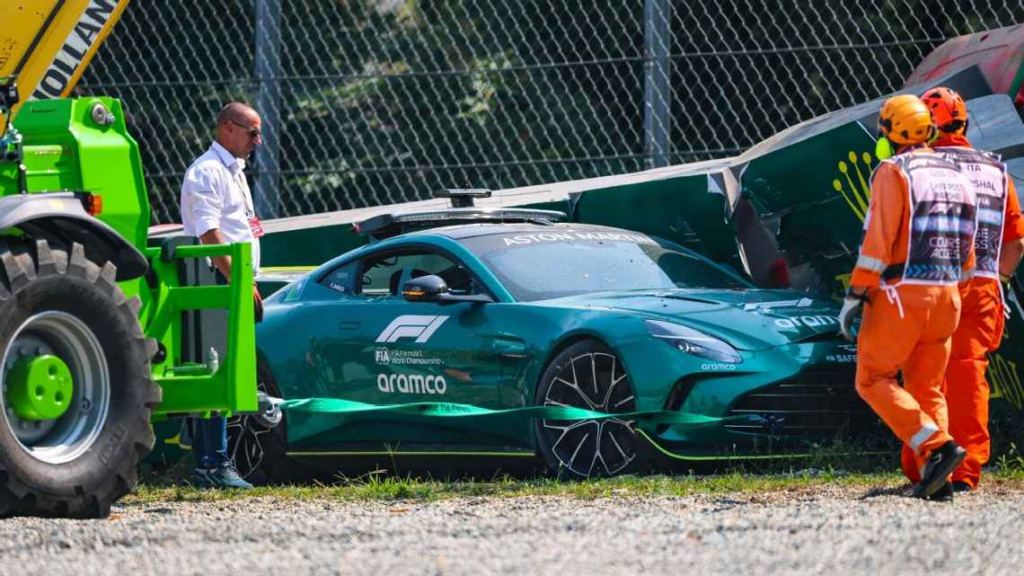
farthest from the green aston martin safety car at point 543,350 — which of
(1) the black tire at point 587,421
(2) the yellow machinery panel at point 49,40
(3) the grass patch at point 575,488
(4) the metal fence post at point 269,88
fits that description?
(2) the yellow machinery panel at point 49,40

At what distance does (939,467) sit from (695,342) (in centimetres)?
163

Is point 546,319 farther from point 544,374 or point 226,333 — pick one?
point 226,333

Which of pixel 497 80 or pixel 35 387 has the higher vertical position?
pixel 497 80

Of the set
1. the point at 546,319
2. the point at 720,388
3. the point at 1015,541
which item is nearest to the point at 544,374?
the point at 546,319

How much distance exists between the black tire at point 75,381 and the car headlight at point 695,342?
2626 mm

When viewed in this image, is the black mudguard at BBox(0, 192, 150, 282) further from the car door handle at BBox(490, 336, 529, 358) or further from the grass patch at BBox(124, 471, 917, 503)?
the car door handle at BBox(490, 336, 529, 358)

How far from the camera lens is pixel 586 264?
382 inches

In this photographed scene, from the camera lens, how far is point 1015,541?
19.2 feet

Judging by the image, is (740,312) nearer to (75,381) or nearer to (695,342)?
(695,342)

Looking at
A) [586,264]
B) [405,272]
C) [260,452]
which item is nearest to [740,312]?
[586,264]

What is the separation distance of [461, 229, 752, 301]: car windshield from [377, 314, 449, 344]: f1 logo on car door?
1.34 ft

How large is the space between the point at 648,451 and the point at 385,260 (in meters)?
2.35

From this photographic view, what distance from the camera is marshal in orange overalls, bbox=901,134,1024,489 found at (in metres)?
7.87

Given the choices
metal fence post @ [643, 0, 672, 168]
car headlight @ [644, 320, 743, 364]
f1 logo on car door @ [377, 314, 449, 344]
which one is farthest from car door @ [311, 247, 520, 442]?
metal fence post @ [643, 0, 672, 168]
